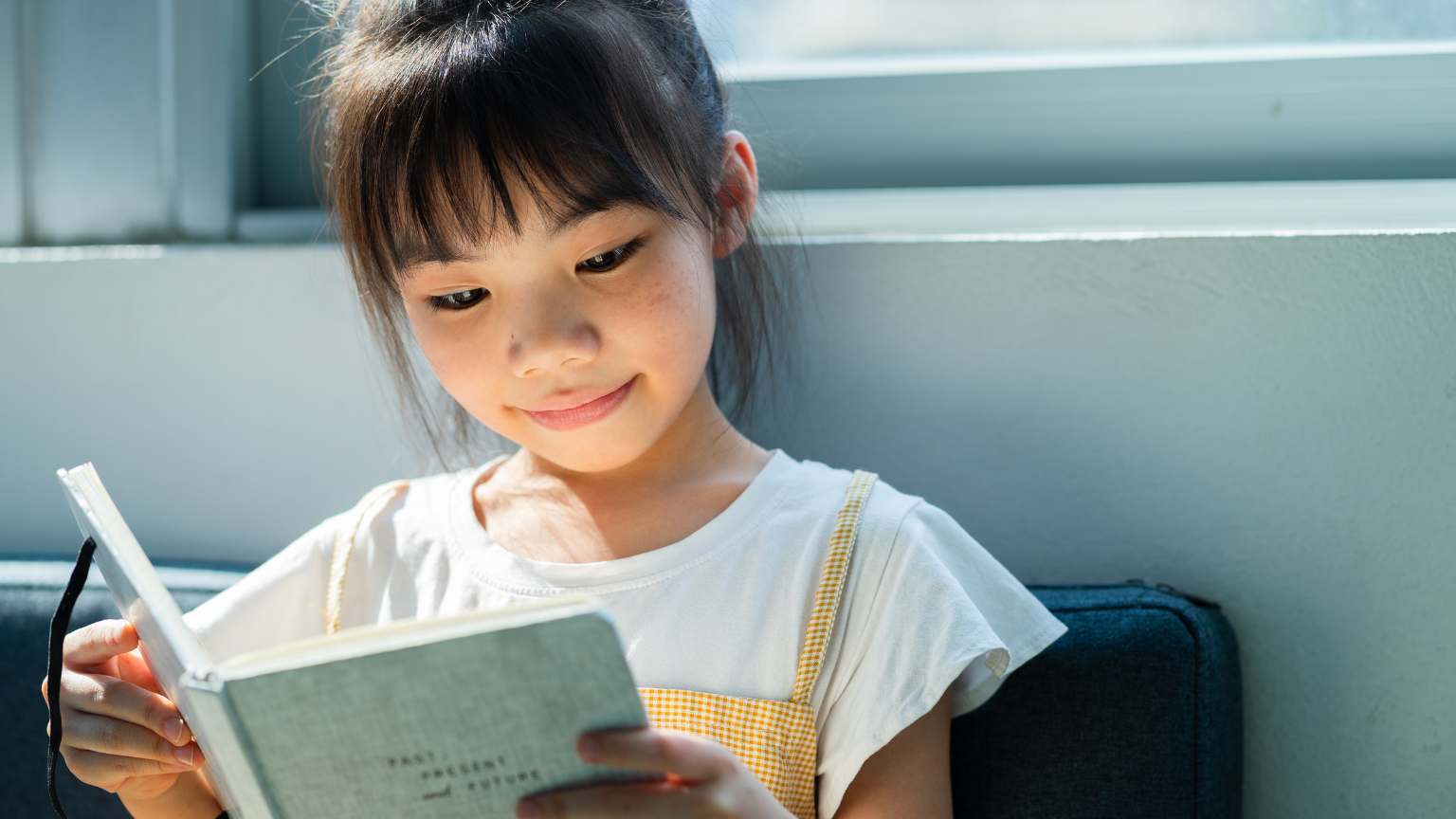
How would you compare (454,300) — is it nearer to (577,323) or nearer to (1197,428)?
(577,323)

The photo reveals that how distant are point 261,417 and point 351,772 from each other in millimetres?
699

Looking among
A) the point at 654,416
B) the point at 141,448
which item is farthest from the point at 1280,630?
the point at 141,448

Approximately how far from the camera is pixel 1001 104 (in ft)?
3.96

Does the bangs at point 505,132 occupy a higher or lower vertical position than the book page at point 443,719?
higher

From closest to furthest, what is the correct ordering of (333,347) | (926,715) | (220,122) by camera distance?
1. (926,715)
2. (333,347)
3. (220,122)

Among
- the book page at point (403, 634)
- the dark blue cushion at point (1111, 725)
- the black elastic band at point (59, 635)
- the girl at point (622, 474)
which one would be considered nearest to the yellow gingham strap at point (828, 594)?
the girl at point (622, 474)

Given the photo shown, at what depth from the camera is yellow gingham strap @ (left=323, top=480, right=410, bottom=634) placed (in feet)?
3.20

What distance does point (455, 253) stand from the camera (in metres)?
0.86

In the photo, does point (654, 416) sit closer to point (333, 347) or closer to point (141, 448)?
point (333, 347)

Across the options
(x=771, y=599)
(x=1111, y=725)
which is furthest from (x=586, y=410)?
(x=1111, y=725)

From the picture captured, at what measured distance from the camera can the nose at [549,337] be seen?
834 mm

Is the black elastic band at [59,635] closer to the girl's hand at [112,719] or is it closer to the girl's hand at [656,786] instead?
the girl's hand at [112,719]

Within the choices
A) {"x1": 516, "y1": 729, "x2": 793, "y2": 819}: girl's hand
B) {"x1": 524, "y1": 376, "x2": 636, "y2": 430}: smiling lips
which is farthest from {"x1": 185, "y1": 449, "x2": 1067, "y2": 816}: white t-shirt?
{"x1": 516, "y1": 729, "x2": 793, "y2": 819}: girl's hand

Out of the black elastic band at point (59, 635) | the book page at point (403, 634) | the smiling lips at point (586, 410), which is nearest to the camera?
the book page at point (403, 634)
